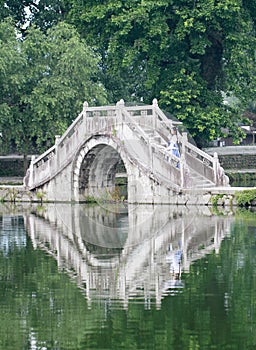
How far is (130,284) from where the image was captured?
16078 millimetres

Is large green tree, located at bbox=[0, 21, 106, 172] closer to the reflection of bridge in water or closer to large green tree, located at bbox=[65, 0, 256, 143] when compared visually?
large green tree, located at bbox=[65, 0, 256, 143]

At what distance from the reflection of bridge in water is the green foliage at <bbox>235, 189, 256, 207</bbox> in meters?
1.16

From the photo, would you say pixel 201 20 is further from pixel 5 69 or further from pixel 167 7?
pixel 5 69

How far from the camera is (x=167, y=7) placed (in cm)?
3953

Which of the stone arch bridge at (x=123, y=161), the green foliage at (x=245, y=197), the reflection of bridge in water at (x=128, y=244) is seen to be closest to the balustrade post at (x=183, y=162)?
the stone arch bridge at (x=123, y=161)

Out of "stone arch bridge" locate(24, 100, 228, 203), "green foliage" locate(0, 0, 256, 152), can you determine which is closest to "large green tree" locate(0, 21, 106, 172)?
"green foliage" locate(0, 0, 256, 152)

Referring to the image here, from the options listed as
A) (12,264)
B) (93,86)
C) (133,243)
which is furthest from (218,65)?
(12,264)

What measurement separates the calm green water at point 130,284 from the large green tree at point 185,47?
45.1 feet

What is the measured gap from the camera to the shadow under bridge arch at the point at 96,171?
33.4 m

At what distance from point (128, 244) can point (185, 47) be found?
68.5 ft

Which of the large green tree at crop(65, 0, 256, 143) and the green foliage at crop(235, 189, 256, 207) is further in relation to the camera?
the large green tree at crop(65, 0, 256, 143)

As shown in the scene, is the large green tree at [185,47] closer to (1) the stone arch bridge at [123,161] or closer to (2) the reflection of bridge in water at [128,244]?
(1) the stone arch bridge at [123,161]

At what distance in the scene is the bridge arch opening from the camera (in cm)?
3391

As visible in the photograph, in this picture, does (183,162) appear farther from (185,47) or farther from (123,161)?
(185,47)
